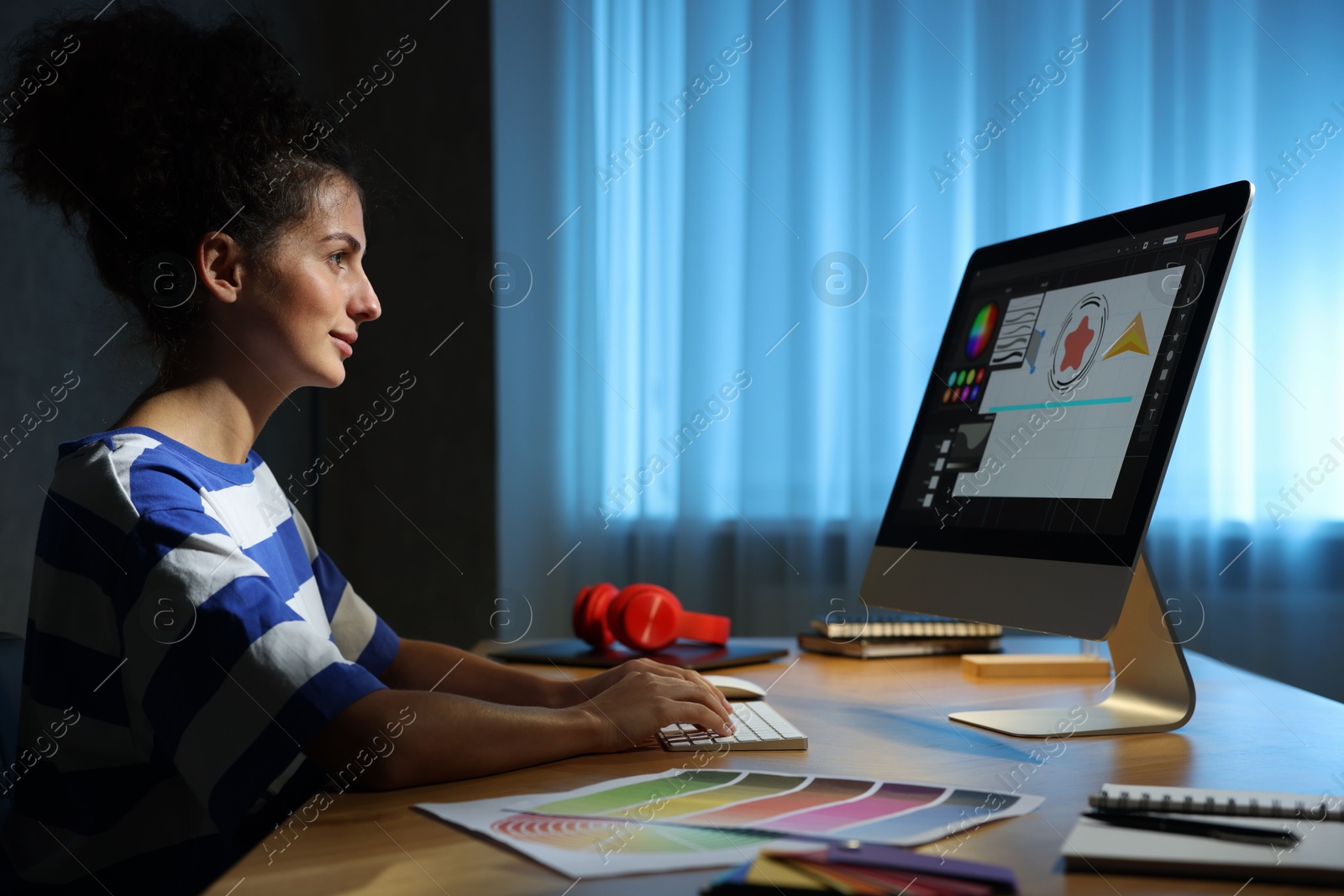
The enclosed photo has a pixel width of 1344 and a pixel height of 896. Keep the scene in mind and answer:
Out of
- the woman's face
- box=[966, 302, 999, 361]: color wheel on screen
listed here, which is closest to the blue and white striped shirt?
the woman's face

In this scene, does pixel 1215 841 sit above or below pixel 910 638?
above

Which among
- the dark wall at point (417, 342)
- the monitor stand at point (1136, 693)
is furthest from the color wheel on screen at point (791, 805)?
the dark wall at point (417, 342)

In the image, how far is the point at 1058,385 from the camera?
1.00m

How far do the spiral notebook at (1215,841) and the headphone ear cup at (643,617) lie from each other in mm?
771

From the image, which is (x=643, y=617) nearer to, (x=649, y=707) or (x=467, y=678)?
(x=467, y=678)

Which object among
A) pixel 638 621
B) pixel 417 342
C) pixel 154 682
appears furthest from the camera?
pixel 417 342

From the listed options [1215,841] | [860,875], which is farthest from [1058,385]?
[860,875]

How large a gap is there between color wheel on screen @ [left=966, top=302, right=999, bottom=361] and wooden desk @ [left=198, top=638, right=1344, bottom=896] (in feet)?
1.25

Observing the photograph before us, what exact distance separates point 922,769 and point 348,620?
730 millimetres

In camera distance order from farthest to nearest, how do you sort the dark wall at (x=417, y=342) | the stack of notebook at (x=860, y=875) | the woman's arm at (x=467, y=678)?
the dark wall at (x=417, y=342) → the woman's arm at (x=467, y=678) → the stack of notebook at (x=860, y=875)

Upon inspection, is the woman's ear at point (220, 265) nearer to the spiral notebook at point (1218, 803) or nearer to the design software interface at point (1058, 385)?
the design software interface at point (1058, 385)

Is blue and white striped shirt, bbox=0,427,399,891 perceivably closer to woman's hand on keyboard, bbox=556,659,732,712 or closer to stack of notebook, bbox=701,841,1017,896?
woman's hand on keyboard, bbox=556,659,732,712

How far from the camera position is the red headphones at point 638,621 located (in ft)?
4.37

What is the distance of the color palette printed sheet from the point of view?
57cm
